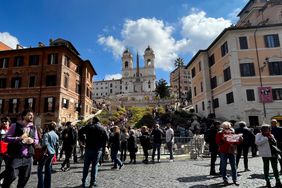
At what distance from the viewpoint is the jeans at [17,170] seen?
15.1 feet

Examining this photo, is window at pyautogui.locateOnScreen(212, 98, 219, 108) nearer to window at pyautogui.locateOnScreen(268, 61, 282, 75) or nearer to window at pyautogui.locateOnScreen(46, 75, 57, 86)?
window at pyautogui.locateOnScreen(268, 61, 282, 75)

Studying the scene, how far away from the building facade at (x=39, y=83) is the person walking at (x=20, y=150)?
28.2 meters

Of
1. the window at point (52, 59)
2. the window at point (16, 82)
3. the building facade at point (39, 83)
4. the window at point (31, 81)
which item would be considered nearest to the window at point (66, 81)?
the building facade at point (39, 83)

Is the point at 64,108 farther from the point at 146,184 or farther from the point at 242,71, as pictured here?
the point at 146,184

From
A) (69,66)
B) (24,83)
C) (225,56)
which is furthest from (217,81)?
(24,83)

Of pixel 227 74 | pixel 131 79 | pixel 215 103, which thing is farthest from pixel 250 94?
pixel 131 79

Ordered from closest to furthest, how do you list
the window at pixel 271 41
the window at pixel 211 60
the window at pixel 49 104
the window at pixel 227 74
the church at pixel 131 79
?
1. the window at pixel 271 41
2. the window at pixel 227 74
3. the window at pixel 49 104
4. the window at pixel 211 60
5. the church at pixel 131 79

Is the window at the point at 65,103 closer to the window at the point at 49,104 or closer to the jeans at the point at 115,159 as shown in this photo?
the window at the point at 49,104

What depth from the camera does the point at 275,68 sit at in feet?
88.8

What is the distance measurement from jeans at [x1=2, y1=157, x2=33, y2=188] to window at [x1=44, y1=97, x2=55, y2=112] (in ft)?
95.6

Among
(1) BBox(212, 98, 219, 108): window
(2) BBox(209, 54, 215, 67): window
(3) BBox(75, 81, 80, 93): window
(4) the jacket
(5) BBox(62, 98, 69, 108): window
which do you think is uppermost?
(2) BBox(209, 54, 215, 67): window

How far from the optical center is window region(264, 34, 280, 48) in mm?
27780

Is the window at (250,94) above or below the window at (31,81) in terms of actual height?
below

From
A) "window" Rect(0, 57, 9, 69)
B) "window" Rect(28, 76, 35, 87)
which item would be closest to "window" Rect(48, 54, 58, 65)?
"window" Rect(28, 76, 35, 87)
